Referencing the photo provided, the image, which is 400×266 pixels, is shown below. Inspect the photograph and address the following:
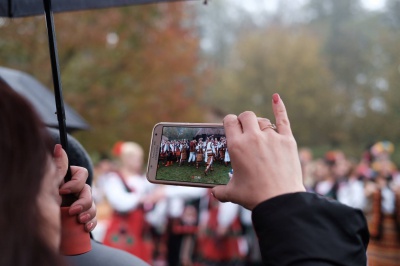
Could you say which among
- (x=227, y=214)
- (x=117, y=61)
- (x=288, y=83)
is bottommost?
(x=227, y=214)

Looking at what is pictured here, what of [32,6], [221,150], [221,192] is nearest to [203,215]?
[32,6]

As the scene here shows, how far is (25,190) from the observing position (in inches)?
32.1

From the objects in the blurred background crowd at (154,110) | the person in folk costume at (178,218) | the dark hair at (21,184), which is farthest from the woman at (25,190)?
the person in folk costume at (178,218)

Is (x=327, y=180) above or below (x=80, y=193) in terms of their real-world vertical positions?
below

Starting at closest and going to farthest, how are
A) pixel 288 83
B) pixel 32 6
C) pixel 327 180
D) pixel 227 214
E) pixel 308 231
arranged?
pixel 308 231, pixel 32 6, pixel 227 214, pixel 327 180, pixel 288 83

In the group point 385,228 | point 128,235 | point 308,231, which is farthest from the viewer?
point 385,228

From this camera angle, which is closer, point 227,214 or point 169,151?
point 169,151

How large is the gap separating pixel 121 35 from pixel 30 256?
10.8m

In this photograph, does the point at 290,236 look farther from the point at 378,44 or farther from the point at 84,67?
the point at 378,44

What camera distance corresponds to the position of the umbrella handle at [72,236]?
51.6 inches

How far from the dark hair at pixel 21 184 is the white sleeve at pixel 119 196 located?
20.9 feet

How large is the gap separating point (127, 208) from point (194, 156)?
19.6ft

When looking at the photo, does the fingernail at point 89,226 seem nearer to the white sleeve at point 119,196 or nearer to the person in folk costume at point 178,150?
the person in folk costume at point 178,150

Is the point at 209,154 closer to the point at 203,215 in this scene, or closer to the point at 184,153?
the point at 184,153
